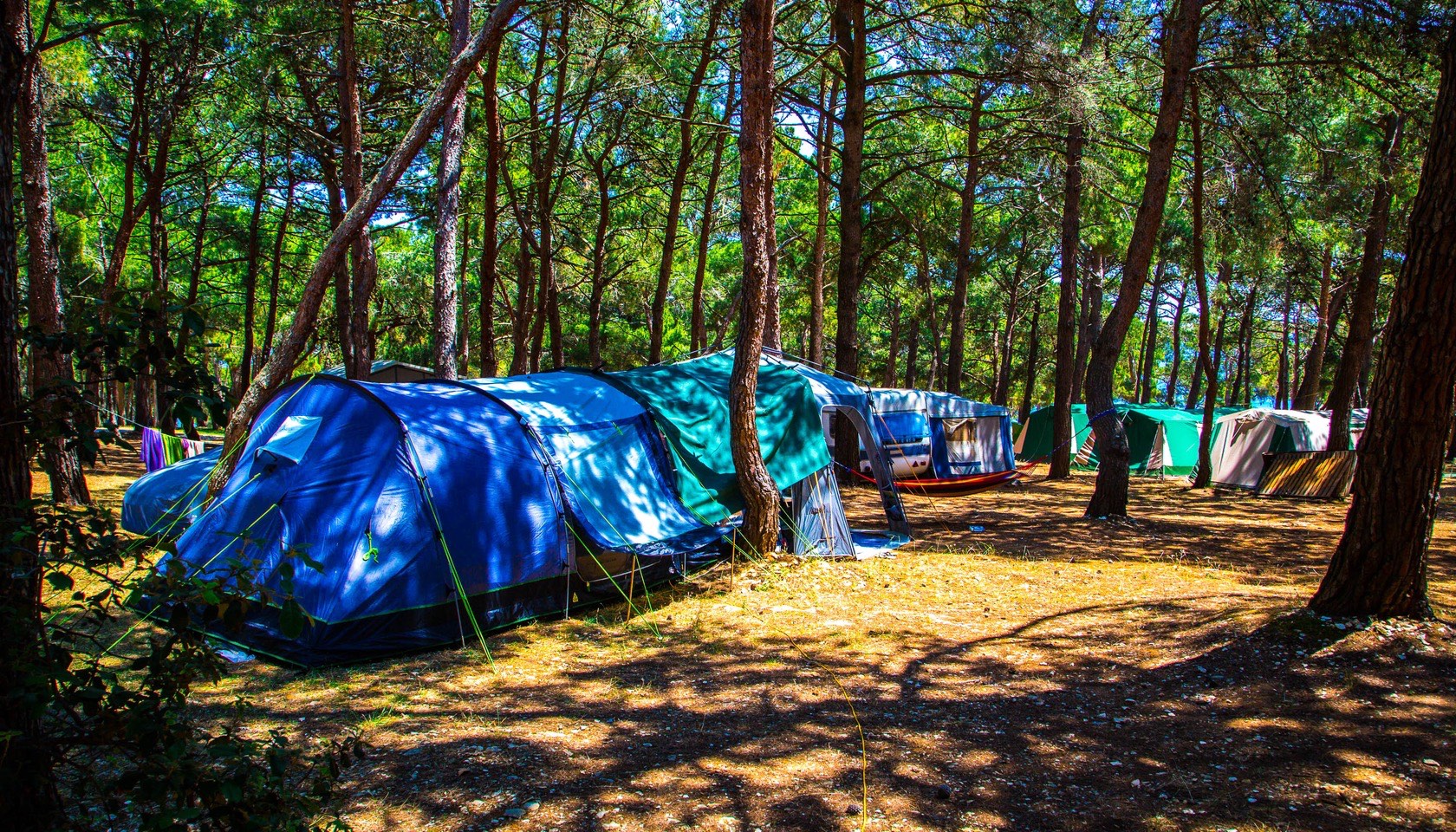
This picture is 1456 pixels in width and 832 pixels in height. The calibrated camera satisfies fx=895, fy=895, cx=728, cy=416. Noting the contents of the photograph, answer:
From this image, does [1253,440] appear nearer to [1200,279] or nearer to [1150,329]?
[1200,279]

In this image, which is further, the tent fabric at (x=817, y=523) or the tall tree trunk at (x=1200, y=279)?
the tall tree trunk at (x=1200, y=279)

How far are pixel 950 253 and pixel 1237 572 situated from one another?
10733 mm

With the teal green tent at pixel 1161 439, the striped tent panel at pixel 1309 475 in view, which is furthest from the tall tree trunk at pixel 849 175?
the teal green tent at pixel 1161 439

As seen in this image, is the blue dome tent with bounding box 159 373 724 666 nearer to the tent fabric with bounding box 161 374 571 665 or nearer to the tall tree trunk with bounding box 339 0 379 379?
the tent fabric with bounding box 161 374 571 665

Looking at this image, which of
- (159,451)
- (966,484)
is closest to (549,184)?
(159,451)

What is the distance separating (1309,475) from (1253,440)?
346 centimetres

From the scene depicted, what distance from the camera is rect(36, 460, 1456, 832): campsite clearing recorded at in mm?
3266

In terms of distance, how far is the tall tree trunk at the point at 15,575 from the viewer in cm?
176

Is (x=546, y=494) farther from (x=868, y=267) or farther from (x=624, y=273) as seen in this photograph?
(x=624, y=273)

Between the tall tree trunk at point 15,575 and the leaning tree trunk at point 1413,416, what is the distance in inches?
217

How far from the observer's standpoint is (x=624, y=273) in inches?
794

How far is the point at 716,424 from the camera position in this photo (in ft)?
25.6

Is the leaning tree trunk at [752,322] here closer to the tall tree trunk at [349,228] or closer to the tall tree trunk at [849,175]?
the tall tree trunk at [349,228]

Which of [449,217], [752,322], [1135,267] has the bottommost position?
[752,322]
